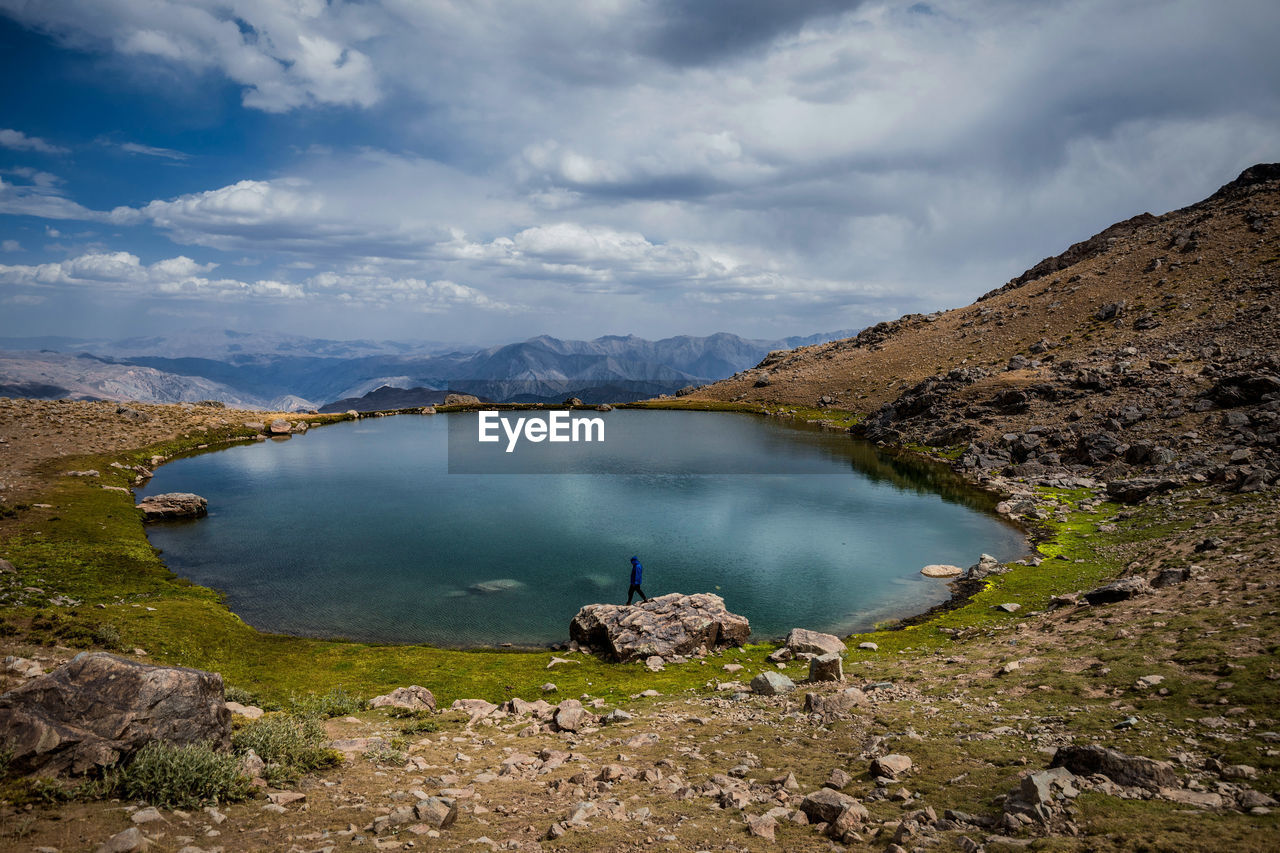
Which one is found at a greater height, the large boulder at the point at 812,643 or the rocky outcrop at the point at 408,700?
the rocky outcrop at the point at 408,700

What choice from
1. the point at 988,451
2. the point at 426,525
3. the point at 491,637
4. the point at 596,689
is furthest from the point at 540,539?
the point at 988,451

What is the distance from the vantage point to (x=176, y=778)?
12.5m

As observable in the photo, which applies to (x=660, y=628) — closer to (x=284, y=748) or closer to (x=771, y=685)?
(x=771, y=685)

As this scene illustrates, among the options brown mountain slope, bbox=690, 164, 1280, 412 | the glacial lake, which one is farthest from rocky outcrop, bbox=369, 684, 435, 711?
brown mountain slope, bbox=690, 164, 1280, 412

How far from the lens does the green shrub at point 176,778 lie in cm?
1228

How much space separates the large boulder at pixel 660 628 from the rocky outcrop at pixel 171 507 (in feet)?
164

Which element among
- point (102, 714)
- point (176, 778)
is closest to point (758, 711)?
point (176, 778)

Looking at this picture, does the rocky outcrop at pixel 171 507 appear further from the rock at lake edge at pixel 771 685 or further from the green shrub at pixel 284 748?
the rock at lake edge at pixel 771 685

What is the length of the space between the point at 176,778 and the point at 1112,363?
403 ft

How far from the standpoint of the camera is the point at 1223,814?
11.5 metres

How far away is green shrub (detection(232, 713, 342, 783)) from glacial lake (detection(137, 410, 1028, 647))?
20.8 metres

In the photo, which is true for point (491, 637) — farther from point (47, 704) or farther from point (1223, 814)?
point (1223, 814)

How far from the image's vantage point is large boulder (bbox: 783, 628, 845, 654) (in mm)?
31578
